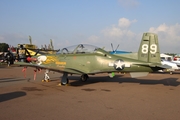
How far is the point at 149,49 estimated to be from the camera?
9.56 m

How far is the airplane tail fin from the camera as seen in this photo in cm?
944

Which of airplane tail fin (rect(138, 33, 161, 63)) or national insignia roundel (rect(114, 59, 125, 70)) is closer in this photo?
airplane tail fin (rect(138, 33, 161, 63))

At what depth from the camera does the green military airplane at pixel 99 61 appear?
946 centimetres

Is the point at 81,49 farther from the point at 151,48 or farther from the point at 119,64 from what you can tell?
the point at 151,48

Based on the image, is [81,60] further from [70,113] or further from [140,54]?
[70,113]

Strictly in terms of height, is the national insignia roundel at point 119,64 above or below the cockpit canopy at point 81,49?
below

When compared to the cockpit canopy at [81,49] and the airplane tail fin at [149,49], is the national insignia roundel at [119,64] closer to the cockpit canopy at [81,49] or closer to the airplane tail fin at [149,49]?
the airplane tail fin at [149,49]

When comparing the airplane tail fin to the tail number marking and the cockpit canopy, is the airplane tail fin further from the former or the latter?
the cockpit canopy

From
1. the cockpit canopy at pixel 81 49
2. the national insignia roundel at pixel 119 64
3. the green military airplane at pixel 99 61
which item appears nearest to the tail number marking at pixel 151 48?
the green military airplane at pixel 99 61

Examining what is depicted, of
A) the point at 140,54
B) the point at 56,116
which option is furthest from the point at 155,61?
the point at 56,116

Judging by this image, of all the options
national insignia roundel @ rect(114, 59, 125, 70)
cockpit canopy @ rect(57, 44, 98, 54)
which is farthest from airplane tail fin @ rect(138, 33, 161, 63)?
cockpit canopy @ rect(57, 44, 98, 54)

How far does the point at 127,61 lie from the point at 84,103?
4.37 meters

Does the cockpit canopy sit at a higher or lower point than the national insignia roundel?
higher

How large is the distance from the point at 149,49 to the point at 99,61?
2.77 metres
